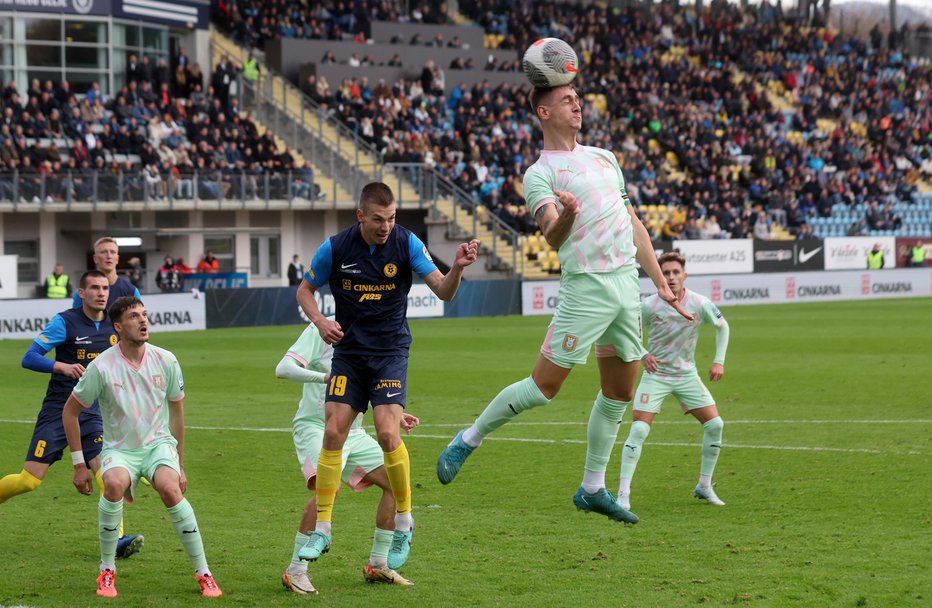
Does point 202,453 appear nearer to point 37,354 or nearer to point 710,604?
point 37,354

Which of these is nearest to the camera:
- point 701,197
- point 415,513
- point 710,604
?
point 710,604

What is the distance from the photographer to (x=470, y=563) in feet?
26.3

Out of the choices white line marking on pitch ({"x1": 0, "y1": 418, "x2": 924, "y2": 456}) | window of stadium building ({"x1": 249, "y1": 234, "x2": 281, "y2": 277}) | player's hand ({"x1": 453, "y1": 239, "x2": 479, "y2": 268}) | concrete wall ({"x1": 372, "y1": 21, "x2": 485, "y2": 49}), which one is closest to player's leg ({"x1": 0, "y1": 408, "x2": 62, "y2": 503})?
player's hand ({"x1": 453, "y1": 239, "x2": 479, "y2": 268})

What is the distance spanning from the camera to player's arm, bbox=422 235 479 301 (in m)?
6.77

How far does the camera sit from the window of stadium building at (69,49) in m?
37.6

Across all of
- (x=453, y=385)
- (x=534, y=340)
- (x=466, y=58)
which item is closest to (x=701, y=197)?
(x=466, y=58)

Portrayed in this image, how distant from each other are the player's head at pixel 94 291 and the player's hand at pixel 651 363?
4.29 meters

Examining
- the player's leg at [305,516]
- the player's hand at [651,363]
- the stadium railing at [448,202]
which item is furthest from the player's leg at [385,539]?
the stadium railing at [448,202]

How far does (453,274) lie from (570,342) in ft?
2.58

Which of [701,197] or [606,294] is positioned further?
[701,197]

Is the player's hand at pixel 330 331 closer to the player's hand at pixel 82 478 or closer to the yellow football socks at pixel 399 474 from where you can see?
the yellow football socks at pixel 399 474

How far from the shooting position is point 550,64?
7.31 m

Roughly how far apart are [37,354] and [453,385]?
35.0 ft

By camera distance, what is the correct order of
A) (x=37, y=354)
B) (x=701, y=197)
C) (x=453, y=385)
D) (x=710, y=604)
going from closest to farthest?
(x=710, y=604)
(x=37, y=354)
(x=453, y=385)
(x=701, y=197)
